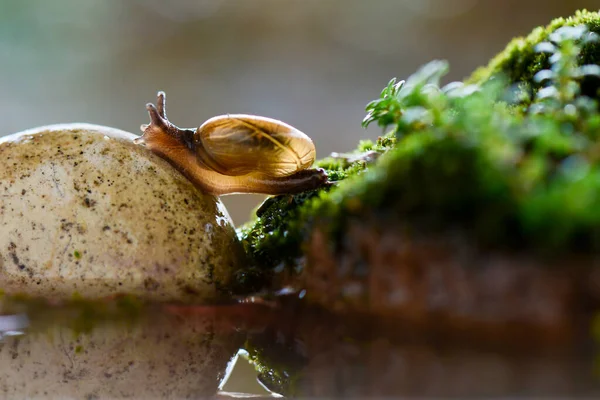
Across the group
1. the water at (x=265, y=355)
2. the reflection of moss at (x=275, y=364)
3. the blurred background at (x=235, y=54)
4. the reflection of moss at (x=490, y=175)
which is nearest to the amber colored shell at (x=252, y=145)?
the reflection of moss at (x=490, y=175)

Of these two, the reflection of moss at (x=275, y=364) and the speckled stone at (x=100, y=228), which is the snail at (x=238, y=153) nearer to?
the speckled stone at (x=100, y=228)

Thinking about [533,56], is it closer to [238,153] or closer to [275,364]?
[238,153]

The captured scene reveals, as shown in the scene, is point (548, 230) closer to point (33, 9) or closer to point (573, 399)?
point (573, 399)

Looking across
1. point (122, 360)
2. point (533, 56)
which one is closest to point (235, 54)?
point (533, 56)

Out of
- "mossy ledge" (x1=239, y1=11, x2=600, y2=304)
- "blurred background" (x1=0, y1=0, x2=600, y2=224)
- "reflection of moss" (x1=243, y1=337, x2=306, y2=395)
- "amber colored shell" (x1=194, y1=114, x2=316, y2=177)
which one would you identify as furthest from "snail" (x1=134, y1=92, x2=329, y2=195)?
"blurred background" (x1=0, y1=0, x2=600, y2=224)

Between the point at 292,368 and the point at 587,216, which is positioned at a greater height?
the point at 587,216

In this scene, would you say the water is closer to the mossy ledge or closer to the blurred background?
the mossy ledge

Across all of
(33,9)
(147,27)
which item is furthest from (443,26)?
(33,9)
